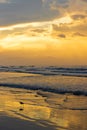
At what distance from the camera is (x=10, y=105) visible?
51.9ft

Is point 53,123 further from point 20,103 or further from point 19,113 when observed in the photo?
point 20,103

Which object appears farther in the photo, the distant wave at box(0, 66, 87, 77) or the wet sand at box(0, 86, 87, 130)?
the distant wave at box(0, 66, 87, 77)

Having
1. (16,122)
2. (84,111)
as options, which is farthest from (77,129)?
(84,111)

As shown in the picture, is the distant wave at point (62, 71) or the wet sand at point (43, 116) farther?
the distant wave at point (62, 71)

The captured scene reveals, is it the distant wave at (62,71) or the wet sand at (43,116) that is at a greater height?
the distant wave at (62,71)

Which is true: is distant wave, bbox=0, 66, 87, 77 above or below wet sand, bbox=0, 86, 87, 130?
above

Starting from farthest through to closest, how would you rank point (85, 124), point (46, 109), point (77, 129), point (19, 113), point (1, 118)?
point (46, 109) → point (19, 113) → point (1, 118) → point (85, 124) → point (77, 129)

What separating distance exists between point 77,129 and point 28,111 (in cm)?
386

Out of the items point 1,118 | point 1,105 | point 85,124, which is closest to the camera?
point 85,124

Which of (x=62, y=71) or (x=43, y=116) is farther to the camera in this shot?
(x=62, y=71)

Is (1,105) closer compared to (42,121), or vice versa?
(42,121)

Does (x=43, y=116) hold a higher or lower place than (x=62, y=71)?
lower

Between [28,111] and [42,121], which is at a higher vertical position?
[28,111]

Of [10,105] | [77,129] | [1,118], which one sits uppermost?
[10,105]
